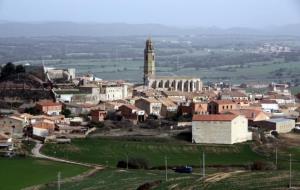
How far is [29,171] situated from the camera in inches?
848

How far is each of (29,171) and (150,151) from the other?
17.6 feet

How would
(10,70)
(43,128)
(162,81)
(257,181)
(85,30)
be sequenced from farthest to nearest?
1. (85,30)
2. (162,81)
3. (10,70)
4. (43,128)
5. (257,181)

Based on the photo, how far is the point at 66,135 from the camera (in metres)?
27.9

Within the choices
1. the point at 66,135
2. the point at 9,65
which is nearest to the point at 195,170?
the point at 66,135

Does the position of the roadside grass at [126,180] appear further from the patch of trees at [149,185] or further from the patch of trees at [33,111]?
the patch of trees at [33,111]

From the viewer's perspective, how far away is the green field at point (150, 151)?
2470 cm

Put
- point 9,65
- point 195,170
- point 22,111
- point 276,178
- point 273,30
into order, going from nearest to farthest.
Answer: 1. point 276,178
2. point 195,170
3. point 22,111
4. point 9,65
5. point 273,30

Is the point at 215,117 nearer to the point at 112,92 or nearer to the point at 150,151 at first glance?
the point at 150,151

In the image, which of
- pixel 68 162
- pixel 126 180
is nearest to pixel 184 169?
pixel 126 180

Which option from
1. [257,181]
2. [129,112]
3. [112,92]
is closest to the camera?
[257,181]

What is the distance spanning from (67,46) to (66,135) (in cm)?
9056

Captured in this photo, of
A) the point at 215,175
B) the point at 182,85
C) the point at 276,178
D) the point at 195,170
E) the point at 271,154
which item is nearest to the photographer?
the point at 276,178

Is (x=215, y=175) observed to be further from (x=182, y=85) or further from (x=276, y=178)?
(x=182, y=85)

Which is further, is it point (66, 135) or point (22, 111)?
point (22, 111)
